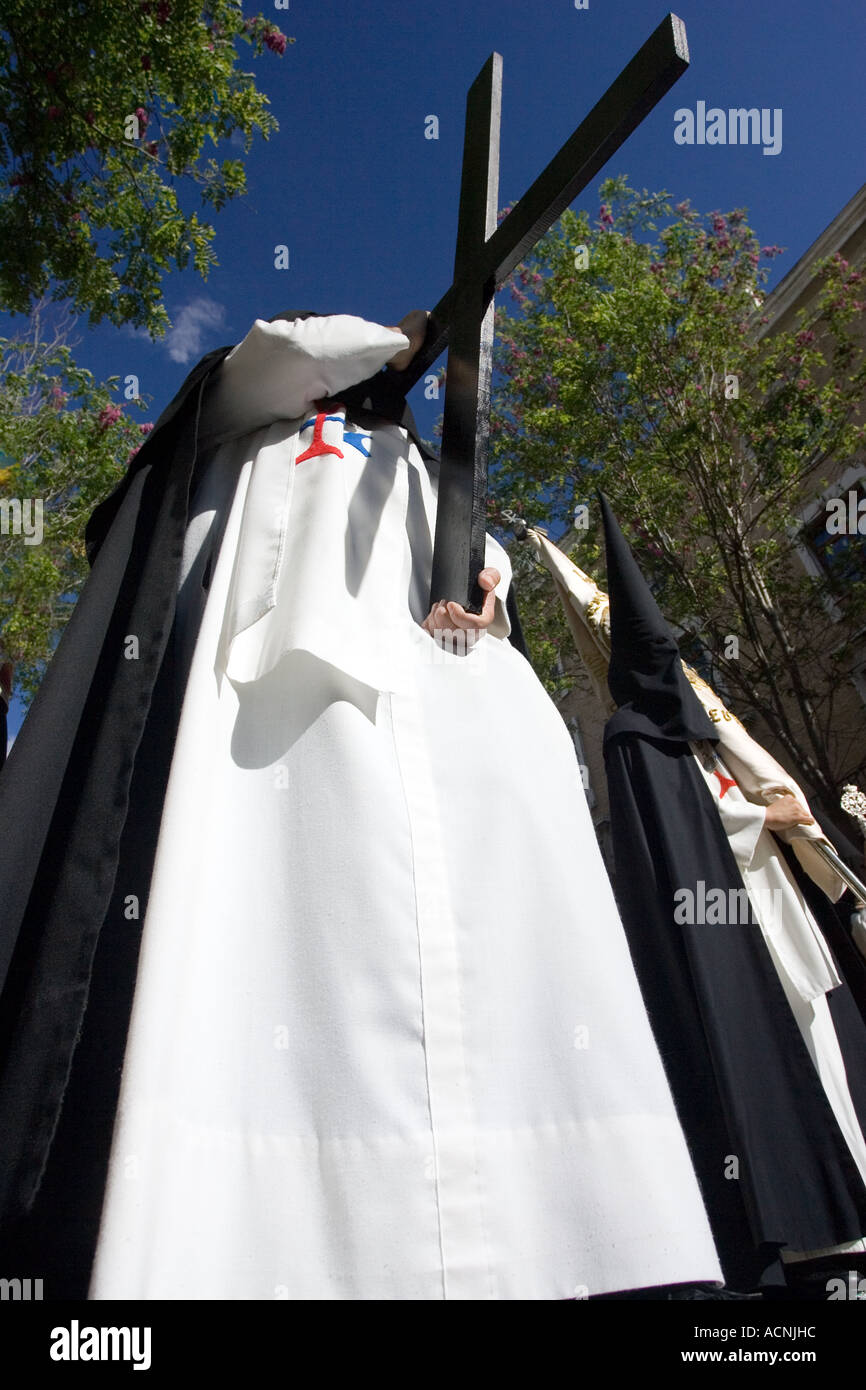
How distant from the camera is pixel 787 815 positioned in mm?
2697

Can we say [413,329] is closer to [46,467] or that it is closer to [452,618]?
[452,618]

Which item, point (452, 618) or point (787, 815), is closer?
point (452, 618)

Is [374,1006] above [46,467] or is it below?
below

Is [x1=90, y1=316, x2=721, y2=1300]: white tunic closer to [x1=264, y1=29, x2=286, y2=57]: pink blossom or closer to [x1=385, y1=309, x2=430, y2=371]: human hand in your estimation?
[x1=385, y1=309, x2=430, y2=371]: human hand

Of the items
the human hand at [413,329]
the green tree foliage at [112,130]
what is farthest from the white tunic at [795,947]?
the green tree foliage at [112,130]

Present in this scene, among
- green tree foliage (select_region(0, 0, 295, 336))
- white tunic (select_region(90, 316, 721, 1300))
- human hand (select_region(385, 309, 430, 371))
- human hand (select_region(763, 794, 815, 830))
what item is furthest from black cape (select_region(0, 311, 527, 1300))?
green tree foliage (select_region(0, 0, 295, 336))

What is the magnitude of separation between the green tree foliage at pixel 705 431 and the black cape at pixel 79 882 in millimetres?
8050

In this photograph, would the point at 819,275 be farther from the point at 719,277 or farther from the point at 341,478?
the point at 341,478

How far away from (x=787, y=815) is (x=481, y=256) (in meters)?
1.92

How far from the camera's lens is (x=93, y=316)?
643 cm

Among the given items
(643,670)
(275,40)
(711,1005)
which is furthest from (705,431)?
(711,1005)

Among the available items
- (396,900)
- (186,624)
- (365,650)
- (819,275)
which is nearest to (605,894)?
(396,900)

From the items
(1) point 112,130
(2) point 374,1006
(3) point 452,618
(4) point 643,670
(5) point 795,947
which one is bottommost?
(2) point 374,1006
